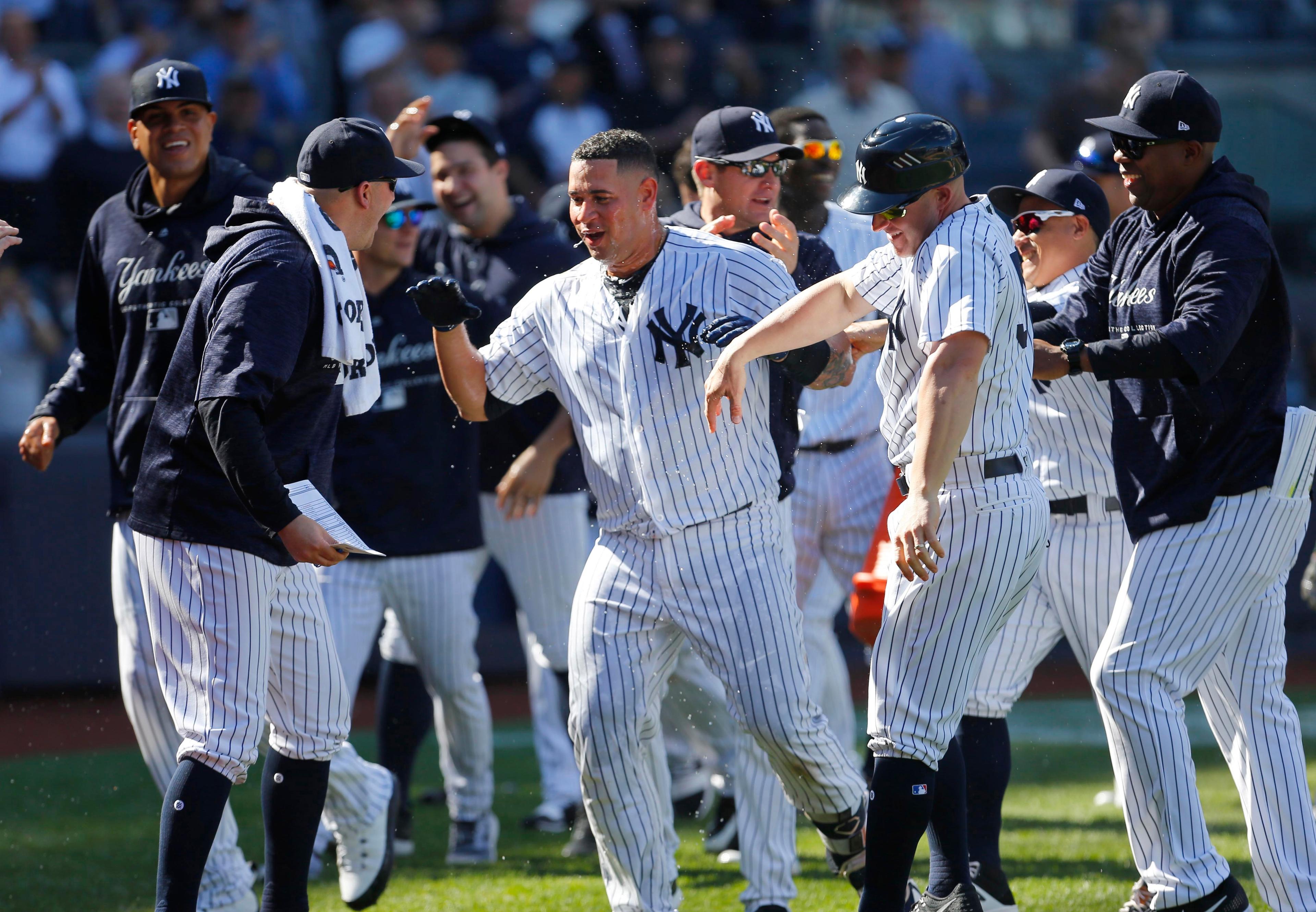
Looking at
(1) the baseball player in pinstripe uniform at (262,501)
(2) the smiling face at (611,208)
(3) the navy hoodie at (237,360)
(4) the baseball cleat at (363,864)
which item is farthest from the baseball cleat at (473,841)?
(2) the smiling face at (611,208)

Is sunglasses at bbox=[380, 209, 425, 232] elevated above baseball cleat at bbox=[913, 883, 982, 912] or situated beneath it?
elevated above

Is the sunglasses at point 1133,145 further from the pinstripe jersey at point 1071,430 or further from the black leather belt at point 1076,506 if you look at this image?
the black leather belt at point 1076,506

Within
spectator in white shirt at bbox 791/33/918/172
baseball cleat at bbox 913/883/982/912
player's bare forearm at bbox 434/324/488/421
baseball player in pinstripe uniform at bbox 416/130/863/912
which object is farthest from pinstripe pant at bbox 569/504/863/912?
spectator in white shirt at bbox 791/33/918/172

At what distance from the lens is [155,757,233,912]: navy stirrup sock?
3646mm

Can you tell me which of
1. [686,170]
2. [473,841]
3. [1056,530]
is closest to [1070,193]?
[1056,530]

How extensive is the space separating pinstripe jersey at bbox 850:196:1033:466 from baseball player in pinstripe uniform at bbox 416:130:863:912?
0.27m

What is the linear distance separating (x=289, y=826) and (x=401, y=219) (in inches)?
88.1

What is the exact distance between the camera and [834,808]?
159 inches

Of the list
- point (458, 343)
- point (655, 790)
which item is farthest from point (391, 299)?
point (655, 790)

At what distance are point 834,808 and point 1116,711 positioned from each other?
747 millimetres

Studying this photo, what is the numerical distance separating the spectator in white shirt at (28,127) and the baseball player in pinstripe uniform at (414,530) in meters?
5.04

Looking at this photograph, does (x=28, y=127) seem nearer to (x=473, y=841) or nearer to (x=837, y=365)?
(x=473, y=841)

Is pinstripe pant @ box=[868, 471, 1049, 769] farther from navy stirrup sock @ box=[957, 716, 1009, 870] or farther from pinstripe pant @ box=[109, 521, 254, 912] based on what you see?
pinstripe pant @ box=[109, 521, 254, 912]

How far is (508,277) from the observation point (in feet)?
18.8
